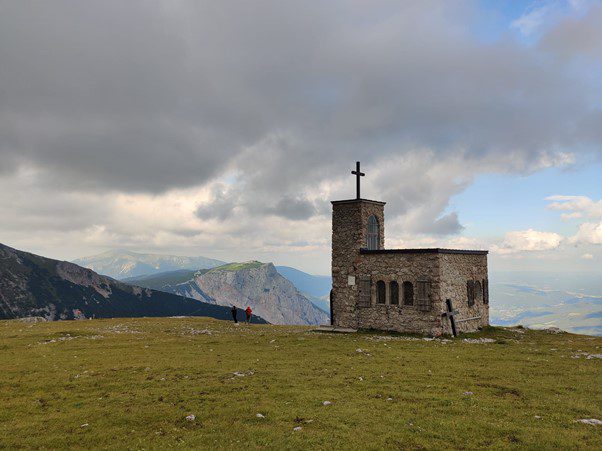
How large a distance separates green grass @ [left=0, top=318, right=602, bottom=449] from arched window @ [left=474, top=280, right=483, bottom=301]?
42.7ft

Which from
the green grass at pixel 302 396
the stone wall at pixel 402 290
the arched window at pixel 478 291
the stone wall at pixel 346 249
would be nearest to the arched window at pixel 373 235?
the stone wall at pixel 346 249

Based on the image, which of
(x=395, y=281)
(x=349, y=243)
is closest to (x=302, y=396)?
(x=395, y=281)

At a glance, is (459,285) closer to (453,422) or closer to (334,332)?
(334,332)

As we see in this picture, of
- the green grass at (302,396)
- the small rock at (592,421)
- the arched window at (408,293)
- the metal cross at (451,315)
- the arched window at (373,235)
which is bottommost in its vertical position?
the green grass at (302,396)

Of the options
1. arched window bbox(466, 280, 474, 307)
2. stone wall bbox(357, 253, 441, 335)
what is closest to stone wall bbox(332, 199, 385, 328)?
stone wall bbox(357, 253, 441, 335)

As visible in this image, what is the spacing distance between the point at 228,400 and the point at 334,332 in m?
24.8

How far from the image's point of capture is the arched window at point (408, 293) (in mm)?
39219

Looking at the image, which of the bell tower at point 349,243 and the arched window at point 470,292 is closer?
the bell tower at point 349,243

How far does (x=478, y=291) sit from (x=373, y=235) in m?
13.0

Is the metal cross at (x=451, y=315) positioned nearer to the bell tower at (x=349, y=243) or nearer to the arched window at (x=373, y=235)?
the bell tower at (x=349, y=243)

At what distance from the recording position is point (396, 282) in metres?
39.8

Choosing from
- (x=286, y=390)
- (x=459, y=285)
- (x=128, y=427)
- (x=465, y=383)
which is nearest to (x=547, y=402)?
(x=465, y=383)

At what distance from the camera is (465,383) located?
19.3 m

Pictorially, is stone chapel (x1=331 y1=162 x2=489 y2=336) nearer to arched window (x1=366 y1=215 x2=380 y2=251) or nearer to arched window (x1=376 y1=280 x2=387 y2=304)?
arched window (x1=366 y1=215 x2=380 y2=251)
